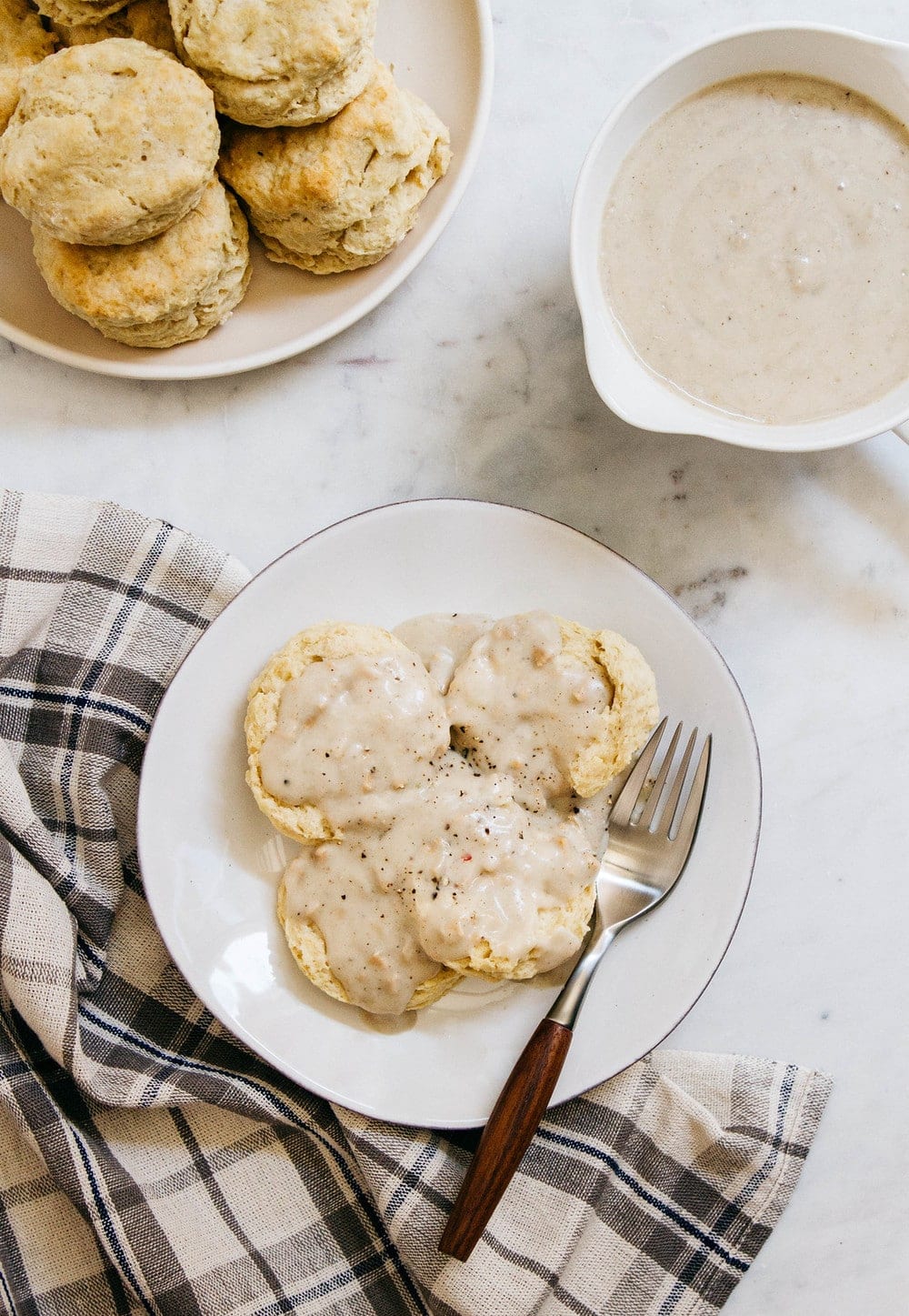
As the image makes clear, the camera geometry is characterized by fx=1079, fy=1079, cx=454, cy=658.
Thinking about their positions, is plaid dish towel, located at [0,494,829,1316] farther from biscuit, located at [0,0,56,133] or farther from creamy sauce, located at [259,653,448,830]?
biscuit, located at [0,0,56,133]

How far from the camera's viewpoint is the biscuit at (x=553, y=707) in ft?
6.62

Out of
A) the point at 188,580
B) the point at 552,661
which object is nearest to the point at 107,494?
the point at 188,580

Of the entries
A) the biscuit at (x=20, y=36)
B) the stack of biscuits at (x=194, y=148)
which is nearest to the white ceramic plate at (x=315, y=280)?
the stack of biscuits at (x=194, y=148)

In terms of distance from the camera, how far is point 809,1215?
2.25 metres

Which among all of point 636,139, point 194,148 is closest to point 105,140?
point 194,148

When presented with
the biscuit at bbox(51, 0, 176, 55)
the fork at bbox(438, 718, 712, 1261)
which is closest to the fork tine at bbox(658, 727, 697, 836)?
the fork at bbox(438, 718, 712, 1261)

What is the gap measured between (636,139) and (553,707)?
106 cm

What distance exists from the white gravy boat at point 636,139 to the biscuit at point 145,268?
0.67 meters

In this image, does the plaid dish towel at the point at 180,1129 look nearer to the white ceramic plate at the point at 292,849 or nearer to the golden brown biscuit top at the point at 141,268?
the white ceramic plate at the point at 292,849

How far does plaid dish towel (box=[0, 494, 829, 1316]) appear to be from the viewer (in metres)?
2.07

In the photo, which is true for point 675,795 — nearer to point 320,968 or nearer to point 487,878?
point 487,878

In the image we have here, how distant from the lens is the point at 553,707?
6.63ft

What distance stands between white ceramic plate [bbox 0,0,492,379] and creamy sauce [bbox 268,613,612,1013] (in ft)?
2.30

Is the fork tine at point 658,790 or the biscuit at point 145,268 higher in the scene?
the biscuit at point 145,268
